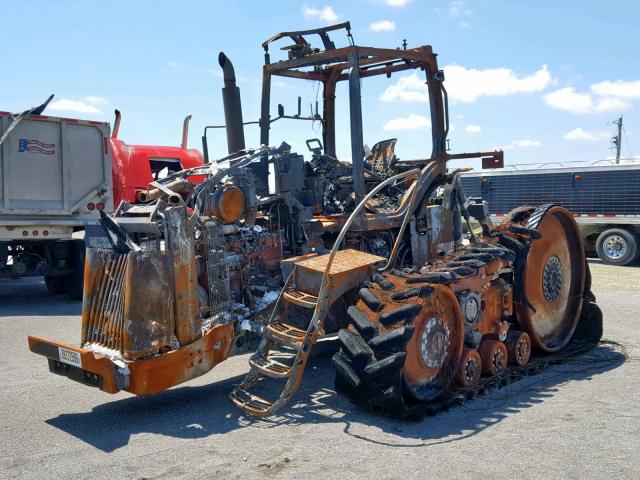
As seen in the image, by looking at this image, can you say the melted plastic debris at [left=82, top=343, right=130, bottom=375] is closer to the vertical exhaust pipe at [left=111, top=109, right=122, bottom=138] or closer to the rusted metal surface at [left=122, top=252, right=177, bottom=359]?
the rusted metal surface at [left=122, top=252, right=177, bottom=359]

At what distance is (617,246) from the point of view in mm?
17891

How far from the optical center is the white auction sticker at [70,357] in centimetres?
536

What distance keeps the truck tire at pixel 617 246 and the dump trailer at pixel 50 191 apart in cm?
1260

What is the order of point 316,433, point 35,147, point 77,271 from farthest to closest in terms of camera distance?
point 77,271, point 35,147, point 316,433

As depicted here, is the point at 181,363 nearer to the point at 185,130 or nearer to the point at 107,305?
the point at 107,305

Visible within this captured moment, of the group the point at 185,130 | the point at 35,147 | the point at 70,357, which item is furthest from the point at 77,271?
the point at 70,357

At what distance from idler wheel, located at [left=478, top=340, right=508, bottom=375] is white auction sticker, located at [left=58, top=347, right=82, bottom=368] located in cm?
348

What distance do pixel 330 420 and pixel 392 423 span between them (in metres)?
0.49

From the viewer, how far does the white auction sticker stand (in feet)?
17.6

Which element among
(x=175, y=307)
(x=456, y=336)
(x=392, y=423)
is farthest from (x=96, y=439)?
(x=456, y=336)

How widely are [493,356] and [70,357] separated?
370 cm

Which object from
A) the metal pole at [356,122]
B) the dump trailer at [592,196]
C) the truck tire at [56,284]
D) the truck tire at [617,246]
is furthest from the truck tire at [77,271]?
the truck tire at [617,246]

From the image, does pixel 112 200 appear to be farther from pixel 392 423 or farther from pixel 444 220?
pixel 392 423

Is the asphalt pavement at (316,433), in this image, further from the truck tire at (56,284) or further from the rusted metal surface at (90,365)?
the truck tire at (56,284)
